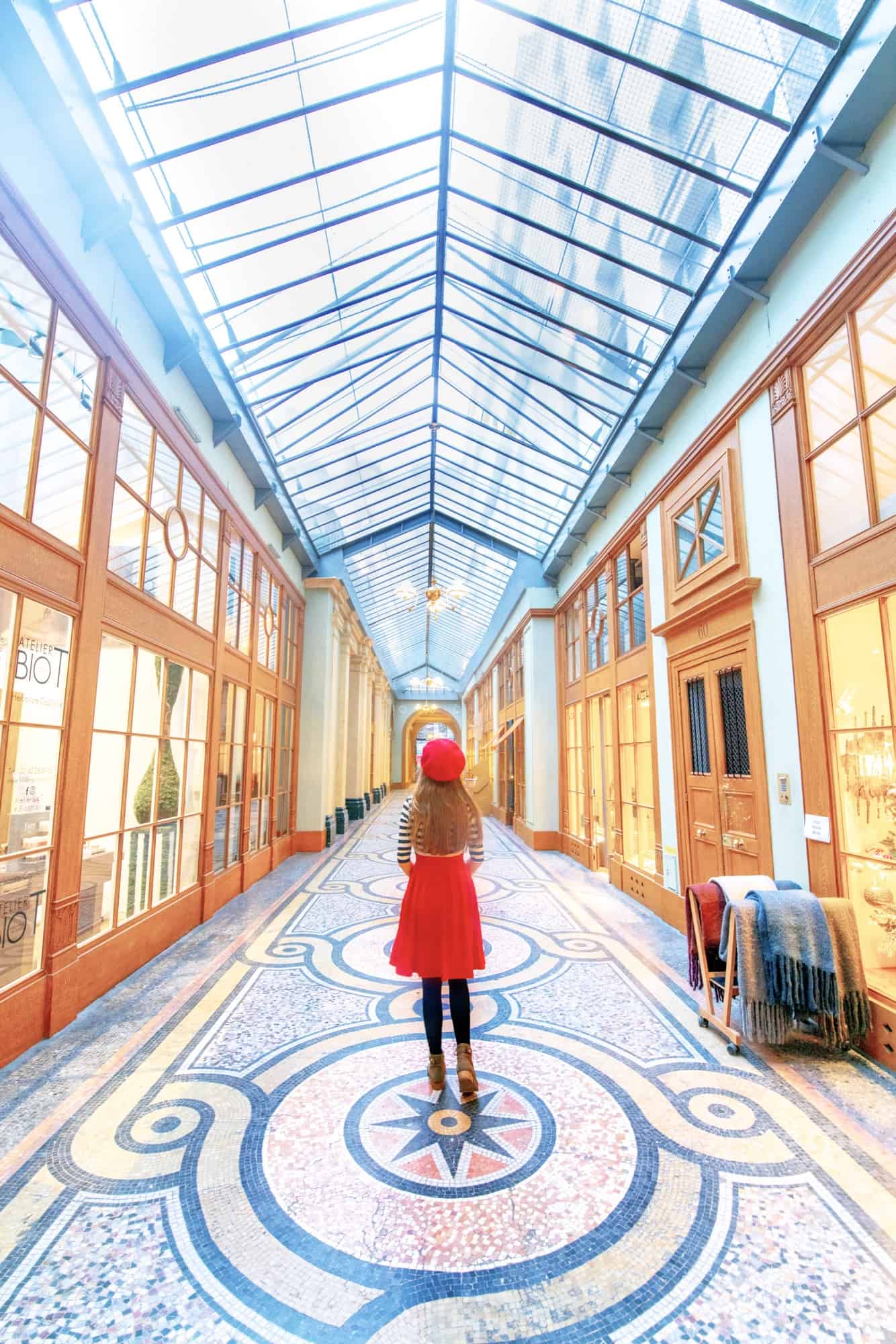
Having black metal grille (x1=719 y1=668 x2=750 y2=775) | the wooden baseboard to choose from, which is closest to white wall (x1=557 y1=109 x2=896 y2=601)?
black metal grille (x1=719 y1=668 x2=750 y2=775)

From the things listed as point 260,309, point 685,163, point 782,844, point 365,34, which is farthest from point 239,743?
point 685,163

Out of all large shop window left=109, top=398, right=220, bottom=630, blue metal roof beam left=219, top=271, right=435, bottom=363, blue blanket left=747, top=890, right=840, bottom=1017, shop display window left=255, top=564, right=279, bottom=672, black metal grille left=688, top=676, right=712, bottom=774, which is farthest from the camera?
shop display window left=255, top=564, right=279, bottom=672

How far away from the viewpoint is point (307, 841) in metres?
8.30

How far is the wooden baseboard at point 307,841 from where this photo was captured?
8.27 meters

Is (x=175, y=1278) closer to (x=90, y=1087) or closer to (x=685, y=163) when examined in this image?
(x=90, y=1087)

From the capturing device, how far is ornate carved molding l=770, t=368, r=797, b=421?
3275 millimetres

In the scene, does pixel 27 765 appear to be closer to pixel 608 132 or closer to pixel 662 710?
pixel 662 710

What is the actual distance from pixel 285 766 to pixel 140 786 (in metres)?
4.20

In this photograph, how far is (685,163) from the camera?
3309 mm

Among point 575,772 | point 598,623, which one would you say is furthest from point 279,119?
point 575,772

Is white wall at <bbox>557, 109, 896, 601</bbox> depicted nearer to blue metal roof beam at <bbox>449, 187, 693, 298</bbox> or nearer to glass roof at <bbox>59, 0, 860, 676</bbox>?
glass roof at <bbox>59, 0, 860, 676</bbox>

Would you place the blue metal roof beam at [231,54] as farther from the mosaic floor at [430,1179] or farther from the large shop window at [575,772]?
the large shop window at [575,772]

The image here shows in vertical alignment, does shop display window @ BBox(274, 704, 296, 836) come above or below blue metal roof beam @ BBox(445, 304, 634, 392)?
below

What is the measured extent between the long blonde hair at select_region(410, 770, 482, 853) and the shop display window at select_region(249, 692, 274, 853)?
14.4 ft
